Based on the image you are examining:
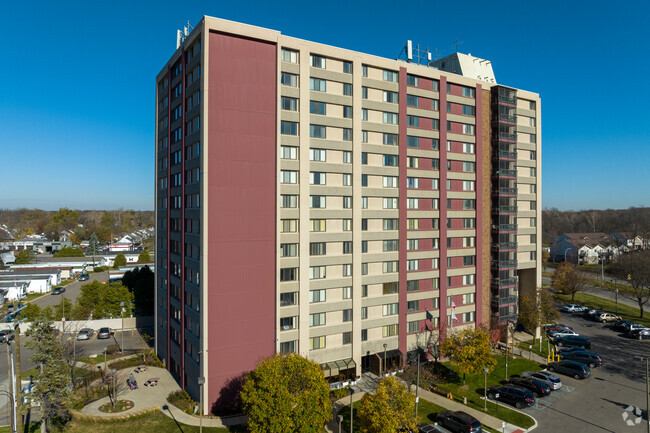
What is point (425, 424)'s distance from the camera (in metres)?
34.6

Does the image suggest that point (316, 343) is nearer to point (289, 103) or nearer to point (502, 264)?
point (289, 103)

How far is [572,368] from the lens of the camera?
154 ft

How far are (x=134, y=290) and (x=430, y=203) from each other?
5614 cm

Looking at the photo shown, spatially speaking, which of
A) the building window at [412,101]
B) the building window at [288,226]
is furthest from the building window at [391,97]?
the building window at [288,226]

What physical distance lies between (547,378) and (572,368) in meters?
5.44

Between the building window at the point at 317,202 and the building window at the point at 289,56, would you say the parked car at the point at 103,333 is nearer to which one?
the building window at the point at 317,202

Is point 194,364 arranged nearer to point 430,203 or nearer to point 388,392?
point 388,392

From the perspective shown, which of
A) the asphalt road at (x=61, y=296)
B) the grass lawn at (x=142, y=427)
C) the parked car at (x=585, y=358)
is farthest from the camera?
the asphalt road at (x=61, y=296)

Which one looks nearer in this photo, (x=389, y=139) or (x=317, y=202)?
(x=317, y=202)

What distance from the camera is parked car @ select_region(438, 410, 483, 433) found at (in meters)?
33.4

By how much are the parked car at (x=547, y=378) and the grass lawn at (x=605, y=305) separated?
129 feet

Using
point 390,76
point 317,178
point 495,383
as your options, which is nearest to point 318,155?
point 317,178

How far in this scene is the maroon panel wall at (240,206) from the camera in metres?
37.1

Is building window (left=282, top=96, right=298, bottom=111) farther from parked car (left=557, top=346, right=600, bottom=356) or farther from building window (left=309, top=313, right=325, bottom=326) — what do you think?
parked car (left=557, top=346, right=600, bottom=356)
